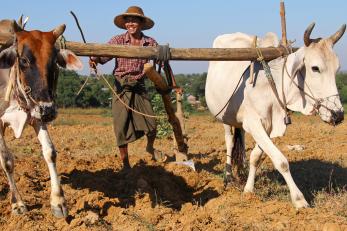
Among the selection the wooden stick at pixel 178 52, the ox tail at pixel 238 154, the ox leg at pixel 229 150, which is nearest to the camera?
the wooden stick at pixel 178 52

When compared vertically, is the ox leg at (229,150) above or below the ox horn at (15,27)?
below

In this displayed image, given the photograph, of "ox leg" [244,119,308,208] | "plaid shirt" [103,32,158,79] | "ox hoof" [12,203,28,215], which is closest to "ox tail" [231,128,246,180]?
"ox leg" [244,119,308,208]

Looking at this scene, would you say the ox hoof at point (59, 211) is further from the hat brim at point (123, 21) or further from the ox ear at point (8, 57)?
the hat brim at point (123, 21)

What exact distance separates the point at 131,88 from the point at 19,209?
214 cm

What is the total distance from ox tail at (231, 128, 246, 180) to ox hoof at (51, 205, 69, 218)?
2592 millimetres

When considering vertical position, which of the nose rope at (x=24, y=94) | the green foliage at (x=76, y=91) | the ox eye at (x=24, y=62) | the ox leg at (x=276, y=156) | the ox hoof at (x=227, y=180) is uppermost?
the ox eye at (x=24, y=62)

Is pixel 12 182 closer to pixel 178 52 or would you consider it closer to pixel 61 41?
pixel 61 41

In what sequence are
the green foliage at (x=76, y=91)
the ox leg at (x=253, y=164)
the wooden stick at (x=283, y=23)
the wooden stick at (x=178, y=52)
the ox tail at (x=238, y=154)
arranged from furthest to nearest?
the green foliage at (x=76, y=91)
the ox tail at (x=238, y=154)
the ox leg at (x=253, y=164)
the wooden stick at (x=283, y=23)
the wooden stick at (x=178, y=52)

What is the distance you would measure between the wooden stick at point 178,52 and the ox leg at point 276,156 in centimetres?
68

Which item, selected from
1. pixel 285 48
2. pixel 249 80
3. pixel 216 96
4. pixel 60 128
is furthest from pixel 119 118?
pixel 60 128

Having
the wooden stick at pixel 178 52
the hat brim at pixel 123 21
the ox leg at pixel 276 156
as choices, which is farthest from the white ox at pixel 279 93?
the hat brim at pixel 123 21

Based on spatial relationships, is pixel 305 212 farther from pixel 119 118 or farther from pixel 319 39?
pixel 119 118

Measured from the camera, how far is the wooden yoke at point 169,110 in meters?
5.32

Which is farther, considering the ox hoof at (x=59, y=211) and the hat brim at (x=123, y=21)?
the hat brim at (x=123, y=21)
